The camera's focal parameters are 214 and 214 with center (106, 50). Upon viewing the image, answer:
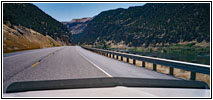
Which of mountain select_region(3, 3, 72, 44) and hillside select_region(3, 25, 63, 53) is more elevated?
mountain select_region(3, 3, 72, 44)

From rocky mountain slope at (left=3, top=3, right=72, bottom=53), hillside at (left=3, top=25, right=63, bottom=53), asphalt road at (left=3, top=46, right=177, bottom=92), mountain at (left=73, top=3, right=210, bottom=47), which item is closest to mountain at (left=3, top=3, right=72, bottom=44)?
rocky mountain slope at (left=3, top=3, right=72, bottom=53)

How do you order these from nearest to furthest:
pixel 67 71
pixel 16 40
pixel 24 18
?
pixel 67 71, pixel 16 40, pixel 24 18

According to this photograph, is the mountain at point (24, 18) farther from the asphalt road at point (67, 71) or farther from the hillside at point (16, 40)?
the asphalt road at point (67, 71)

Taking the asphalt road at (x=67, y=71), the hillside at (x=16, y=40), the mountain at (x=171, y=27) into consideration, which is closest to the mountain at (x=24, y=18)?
the hillside at (x=16, y=40)

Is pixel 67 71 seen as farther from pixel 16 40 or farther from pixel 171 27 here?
pixel 171 27

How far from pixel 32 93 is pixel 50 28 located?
419 ft

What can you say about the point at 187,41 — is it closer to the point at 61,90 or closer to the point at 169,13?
the point at 169,13

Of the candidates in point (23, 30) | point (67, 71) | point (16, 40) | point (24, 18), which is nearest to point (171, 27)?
point (23, 30)

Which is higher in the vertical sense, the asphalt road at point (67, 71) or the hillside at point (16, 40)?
the hillside at point (16, 40)

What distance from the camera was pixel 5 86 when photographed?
7547 mm

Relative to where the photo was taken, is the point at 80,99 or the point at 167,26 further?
the point at 167,26

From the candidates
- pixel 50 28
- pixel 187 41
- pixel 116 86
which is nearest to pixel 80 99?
pixel 116 86

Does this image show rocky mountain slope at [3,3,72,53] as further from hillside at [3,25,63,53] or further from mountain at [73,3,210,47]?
mountain at [73,3,210,47]

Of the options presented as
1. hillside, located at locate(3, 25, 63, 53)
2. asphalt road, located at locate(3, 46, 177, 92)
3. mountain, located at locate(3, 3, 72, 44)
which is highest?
mountain, located at locate(3, 3, 72, 44)
